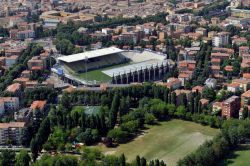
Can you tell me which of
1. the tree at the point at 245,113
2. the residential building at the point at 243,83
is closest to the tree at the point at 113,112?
the tree at the point at 245,113

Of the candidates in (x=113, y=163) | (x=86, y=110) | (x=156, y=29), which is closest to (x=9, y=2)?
(x=156, y=29)

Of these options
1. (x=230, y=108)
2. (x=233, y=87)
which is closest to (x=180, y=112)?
(x=230, y=108)

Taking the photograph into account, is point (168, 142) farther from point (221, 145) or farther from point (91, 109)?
point (91, 109)

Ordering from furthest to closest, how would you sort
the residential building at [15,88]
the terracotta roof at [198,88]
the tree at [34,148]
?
the terracotta roof at [198,88] < the residential building at [15,88] < the tree at [34,148]

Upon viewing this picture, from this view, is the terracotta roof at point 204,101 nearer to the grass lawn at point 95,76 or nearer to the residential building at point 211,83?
the residential building at point 211,83

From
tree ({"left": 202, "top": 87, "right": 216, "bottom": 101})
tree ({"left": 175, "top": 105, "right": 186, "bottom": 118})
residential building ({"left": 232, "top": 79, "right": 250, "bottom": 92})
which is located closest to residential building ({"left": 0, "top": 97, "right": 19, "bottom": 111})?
tree ({"left": 175, "top": 105, "right": 186, "bottom": 118})

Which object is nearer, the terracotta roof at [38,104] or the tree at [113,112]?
the tree at [113,112]

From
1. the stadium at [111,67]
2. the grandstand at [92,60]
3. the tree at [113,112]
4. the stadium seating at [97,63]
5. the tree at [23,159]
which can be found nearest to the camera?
the tree at [23,159]

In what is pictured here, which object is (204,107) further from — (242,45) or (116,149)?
(242,45)
